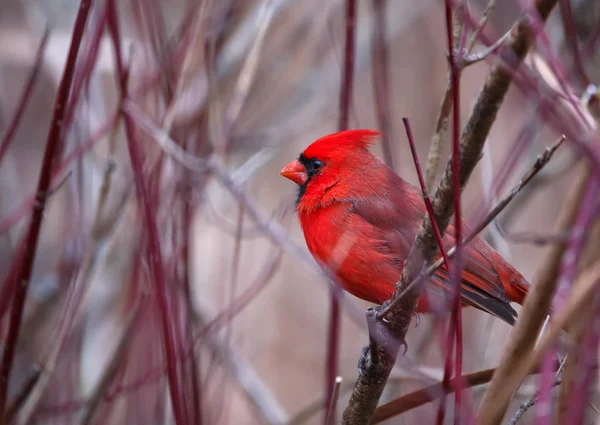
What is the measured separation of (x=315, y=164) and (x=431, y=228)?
4.22 feet

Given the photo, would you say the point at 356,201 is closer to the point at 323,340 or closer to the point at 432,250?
the point at 432,250

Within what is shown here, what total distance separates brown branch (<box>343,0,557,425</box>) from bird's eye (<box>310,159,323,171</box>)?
966 millimetres

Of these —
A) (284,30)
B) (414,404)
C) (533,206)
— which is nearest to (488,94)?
(414,404)

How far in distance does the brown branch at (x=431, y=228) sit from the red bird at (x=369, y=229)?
1.67 ft

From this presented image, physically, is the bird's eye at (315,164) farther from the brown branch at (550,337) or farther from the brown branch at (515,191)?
the brown branch at (550,337)

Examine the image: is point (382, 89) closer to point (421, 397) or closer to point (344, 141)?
point (344, 141)

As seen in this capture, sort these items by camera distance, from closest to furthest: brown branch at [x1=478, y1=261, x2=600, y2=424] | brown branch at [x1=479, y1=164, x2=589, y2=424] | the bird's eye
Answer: brown branch at [x1=478, y1=261, x2=600, y2=424], brown branch at [x1=479, y1=164, x2=589, y2=424], the bird's eye

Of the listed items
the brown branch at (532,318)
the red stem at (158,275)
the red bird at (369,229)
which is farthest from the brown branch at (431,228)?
the red bird at (369,229)

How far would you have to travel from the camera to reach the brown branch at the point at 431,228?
4.00 feet

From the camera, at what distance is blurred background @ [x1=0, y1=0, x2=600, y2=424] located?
83.8 inches

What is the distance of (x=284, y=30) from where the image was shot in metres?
4.53

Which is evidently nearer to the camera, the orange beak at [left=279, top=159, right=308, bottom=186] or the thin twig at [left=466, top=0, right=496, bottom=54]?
the thin twig at [left=466, top=0, right=496, bottom=54]

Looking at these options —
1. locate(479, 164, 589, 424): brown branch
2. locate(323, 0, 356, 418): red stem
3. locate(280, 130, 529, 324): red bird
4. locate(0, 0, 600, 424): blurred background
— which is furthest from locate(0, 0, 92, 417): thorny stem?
locate(479, 164, 589, 424): brown branch

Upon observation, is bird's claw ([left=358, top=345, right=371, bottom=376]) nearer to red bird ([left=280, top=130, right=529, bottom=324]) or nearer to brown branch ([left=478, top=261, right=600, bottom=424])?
red bird ([left=280, top=130, right=529, bottom=324])
